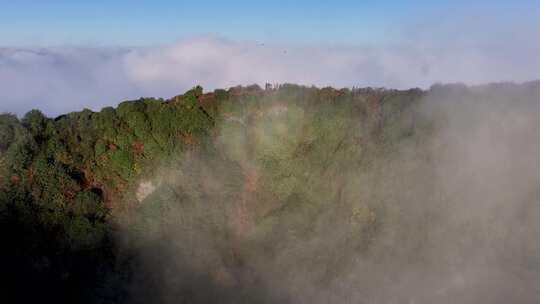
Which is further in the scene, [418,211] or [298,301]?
[418,211]

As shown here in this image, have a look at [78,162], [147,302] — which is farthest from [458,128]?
[78,162]

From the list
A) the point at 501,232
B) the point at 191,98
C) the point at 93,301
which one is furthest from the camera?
the point at 191,98

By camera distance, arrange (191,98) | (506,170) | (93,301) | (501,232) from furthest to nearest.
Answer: (191,98) → (506,170) → (501,232) → (93,301)

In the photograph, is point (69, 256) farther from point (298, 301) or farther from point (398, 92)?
point (398, 92)

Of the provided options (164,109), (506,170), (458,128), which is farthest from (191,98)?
(506,170)

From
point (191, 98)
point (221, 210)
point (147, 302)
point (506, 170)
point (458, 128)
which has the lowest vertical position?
point (147, 302)

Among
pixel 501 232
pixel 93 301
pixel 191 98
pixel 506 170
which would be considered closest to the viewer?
pixel 93 301

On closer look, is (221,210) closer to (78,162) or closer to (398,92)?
(78,162)

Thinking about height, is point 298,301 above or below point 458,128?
below

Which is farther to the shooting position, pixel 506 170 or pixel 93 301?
pixel 506 170
